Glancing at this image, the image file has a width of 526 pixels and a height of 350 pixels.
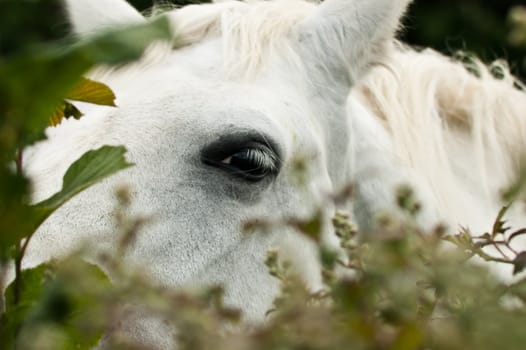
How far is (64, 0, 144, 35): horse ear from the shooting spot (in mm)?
1893

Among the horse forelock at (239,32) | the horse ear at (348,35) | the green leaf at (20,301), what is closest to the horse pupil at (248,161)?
the horse forelock at (239,32)

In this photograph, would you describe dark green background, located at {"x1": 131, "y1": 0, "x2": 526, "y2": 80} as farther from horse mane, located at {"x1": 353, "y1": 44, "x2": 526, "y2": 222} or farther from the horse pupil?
the horse pupil

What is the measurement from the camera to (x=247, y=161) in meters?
1.46

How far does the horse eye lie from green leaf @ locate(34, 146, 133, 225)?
28.7 inches

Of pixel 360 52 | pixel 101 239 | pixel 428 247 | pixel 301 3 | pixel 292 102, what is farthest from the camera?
pixel 301 3

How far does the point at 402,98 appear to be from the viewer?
2059 mm

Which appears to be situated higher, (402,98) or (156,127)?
(156,127)

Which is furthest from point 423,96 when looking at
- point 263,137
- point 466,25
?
point 466,25

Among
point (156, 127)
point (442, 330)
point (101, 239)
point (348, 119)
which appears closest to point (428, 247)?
point (442, 330)

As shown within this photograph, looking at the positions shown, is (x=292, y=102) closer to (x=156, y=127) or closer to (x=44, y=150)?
(x=156, y=127)

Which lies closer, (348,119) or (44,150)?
(44,150)

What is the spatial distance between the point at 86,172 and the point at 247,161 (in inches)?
30.1

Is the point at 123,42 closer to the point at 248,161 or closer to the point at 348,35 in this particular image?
the point at 248,161

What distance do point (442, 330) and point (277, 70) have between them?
1.28 meters
